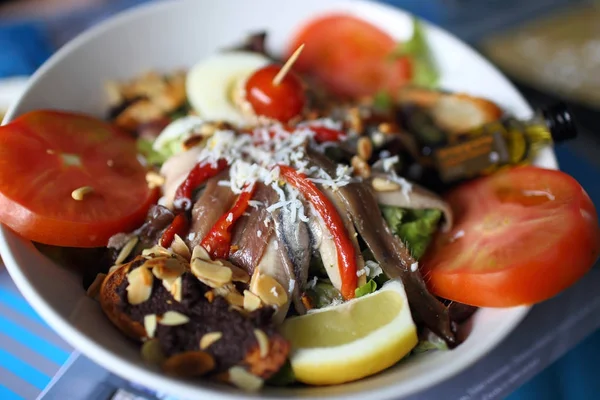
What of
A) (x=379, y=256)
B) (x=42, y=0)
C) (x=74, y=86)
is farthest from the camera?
(x=42, y=0)

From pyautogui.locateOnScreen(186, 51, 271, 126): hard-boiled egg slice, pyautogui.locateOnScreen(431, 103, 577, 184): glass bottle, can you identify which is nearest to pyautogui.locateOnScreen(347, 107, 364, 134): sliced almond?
pyautogui.locateOnScreen(431, 103, 577, 184): glass bottle

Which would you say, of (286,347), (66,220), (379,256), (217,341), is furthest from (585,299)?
(66,220)

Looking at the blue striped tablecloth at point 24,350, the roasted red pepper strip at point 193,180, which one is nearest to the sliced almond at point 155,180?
the roasted red pepper strip at point 193,180

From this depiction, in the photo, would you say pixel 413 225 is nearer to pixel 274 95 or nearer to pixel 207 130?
pixel 274 95

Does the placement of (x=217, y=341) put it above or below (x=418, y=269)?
above

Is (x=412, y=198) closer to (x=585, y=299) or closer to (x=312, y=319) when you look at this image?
(x=312, y=319)

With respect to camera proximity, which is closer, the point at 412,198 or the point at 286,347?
the point at 286,347

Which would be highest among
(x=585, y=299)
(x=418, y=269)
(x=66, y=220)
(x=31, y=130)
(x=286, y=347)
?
(x=31, y=130)

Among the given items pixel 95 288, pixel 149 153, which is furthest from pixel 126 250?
pixel 149 153

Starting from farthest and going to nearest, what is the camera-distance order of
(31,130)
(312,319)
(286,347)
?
(31,130)
(312,319)
(286,347)
